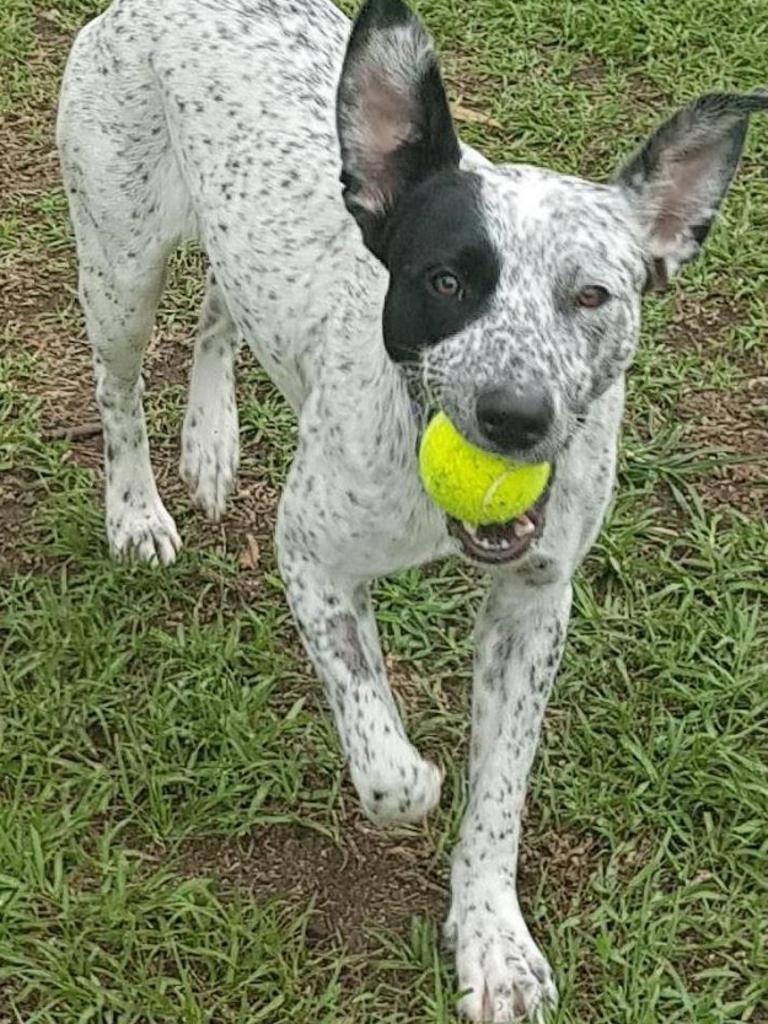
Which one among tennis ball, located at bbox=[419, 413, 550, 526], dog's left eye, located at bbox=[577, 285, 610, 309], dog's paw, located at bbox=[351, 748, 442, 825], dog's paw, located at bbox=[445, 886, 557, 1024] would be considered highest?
dog's left eye, located at bbox=[577, 285, 610, 309]

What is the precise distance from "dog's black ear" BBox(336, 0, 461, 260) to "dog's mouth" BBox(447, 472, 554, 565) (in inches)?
21.4

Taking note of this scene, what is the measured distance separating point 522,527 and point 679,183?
703 mm

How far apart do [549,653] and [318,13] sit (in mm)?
Answer: 1606

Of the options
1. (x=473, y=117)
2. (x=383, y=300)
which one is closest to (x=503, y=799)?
(x=383, y=300)

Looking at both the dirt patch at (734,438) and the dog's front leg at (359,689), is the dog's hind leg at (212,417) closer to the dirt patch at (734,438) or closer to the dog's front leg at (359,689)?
the dog's front leg at (359,689)

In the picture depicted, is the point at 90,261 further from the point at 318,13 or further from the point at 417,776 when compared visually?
the point at 417,776

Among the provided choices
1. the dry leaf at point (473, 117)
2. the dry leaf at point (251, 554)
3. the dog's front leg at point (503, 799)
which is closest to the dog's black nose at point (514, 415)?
the dog's front leg at point (503, 799)

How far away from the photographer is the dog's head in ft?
10.0

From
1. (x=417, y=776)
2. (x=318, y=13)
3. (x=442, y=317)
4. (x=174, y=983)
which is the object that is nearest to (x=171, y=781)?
(x=174, y=983)

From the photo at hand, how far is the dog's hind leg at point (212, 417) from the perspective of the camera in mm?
4836

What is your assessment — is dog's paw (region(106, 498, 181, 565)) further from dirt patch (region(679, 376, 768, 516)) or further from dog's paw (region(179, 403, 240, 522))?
dirt patch (region(679, 376, 768, 516))

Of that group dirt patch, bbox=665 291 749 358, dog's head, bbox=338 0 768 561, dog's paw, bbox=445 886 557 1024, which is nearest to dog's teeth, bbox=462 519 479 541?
dog's head, bbox=338 0 768 561

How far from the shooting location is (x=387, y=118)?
3344mm

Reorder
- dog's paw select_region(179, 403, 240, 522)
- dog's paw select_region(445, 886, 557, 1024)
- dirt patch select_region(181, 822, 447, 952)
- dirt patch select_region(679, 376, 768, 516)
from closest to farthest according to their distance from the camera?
dog's paw select_region(445, 886, 557, 1024) < dirt patch select_region(181, 822, 447, 952) < dog's paw select_region(179, 403, 240, 522) < dirt patch select_region(679, 376, 768, 516)
